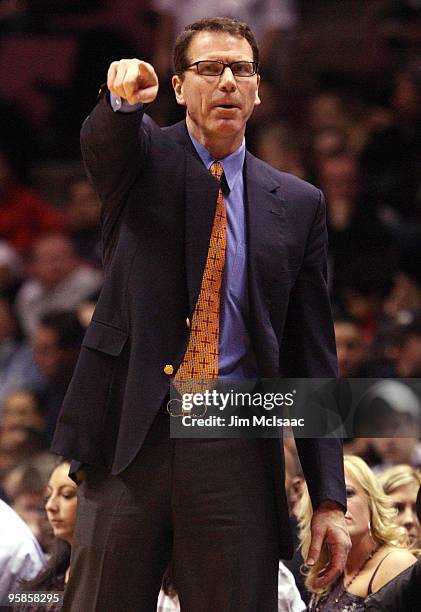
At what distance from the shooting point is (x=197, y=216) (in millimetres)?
2613

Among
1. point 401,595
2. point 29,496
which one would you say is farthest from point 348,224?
point 401,595

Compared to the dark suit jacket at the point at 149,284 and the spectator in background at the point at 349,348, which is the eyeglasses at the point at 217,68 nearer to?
the dark suit jacket at the point at 149,284

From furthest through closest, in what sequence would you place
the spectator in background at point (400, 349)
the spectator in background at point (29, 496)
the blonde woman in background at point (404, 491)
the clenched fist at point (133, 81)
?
the spectator in background at point (400, 349) → the spectator in background at point (29, 496) → the blonde woman in background at point (404, 491) → the clenched fist at point (133, 81)

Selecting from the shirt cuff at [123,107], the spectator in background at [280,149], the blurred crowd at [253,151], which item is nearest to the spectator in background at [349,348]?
the blurred crowd at [253,151]

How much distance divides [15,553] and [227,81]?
160 centimetres

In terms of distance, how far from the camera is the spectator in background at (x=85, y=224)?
7008mm

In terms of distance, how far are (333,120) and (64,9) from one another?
2.20 m

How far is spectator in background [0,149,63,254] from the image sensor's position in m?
7.14

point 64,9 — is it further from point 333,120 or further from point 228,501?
point 228,501

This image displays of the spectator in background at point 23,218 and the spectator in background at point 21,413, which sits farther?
the spectator in background at point 23,218

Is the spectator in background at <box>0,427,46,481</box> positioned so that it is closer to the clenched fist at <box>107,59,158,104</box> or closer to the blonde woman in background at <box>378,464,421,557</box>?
the blonde woman in background at <box>378,464,421,557</box>

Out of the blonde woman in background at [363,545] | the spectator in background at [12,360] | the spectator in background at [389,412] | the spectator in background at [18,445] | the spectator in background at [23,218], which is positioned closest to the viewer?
the blonde woman in background at [363,545]

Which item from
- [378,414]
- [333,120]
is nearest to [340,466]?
[378,414]

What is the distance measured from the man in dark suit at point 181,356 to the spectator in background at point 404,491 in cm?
121
